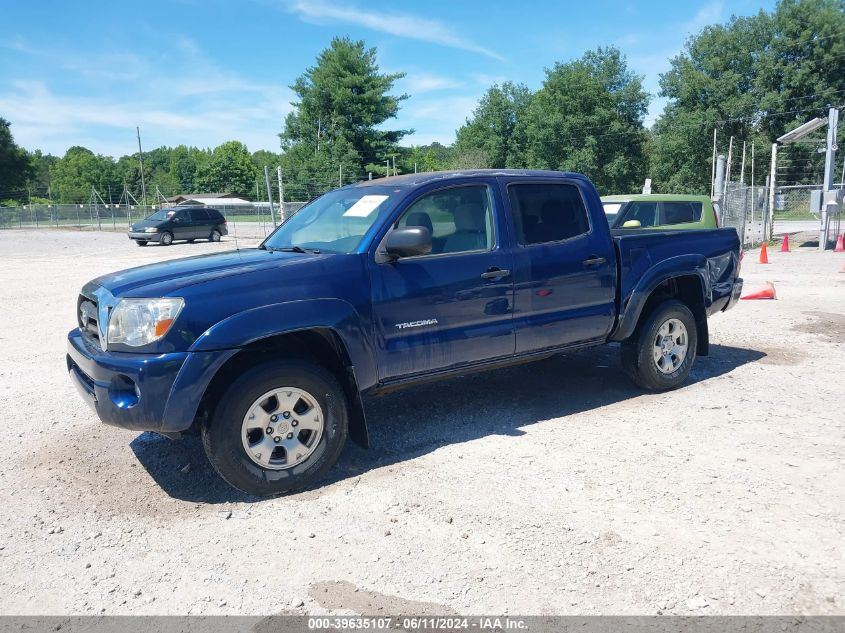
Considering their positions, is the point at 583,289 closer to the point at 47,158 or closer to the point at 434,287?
the point at 434,287

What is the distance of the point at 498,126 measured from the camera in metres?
72.4

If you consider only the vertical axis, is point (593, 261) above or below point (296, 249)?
below

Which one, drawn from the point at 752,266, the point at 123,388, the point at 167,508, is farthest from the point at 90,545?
the point at 752,266

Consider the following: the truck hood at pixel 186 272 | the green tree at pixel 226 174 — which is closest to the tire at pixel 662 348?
the truck hood at pixel 186 272

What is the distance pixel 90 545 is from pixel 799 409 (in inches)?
203

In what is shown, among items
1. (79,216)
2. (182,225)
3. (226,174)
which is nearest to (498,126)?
(79,216)

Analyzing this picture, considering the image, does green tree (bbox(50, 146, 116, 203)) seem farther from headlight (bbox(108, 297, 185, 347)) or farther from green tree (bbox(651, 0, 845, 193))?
headlight (bbox(108, 297, 185, 347))

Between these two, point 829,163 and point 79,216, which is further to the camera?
point 79,216

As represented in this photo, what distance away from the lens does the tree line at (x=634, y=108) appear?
2104 inches

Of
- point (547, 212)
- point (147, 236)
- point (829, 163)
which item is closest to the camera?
point (547, 212)

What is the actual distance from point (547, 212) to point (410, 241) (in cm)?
153

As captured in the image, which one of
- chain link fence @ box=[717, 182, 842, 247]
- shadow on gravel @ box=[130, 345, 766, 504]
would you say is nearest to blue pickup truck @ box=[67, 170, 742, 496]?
shadow on gravel @ box=[130, 345, 766, 504]

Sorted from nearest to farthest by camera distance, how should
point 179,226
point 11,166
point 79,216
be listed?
point 179,226 < point 79,216 < point 11,166

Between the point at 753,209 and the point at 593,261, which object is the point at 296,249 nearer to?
the point at 593,261
